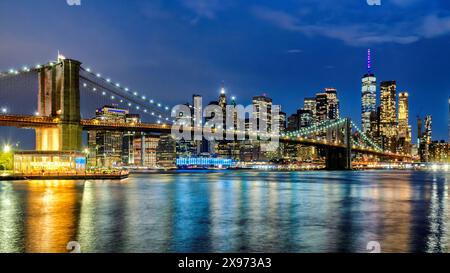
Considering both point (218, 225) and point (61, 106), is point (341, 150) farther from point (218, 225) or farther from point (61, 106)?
point (218, 225)

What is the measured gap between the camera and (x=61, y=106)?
194 feet

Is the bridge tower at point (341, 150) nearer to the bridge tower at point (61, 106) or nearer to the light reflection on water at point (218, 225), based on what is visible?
the bridge tower at point (61, 106)

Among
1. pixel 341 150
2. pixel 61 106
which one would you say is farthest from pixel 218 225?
pixel 341 150

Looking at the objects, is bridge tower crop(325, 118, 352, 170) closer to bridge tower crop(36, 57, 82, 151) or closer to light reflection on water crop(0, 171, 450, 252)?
bridge tower crop(36, 57, 82, 151)

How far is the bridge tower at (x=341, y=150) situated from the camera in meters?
115

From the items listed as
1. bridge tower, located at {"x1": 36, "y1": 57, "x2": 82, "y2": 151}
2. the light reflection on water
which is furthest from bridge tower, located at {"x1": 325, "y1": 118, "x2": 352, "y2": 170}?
the light reflection on water

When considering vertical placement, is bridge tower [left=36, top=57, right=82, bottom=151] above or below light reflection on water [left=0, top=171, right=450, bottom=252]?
above

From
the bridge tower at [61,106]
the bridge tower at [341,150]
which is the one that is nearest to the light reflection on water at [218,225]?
the bridge tower at [61,106]

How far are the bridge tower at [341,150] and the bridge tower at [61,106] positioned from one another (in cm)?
6894

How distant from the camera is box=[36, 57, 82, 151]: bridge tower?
190ft

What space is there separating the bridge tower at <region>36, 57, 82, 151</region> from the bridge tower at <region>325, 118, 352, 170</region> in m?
68.9

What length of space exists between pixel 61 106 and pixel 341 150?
244 ft
